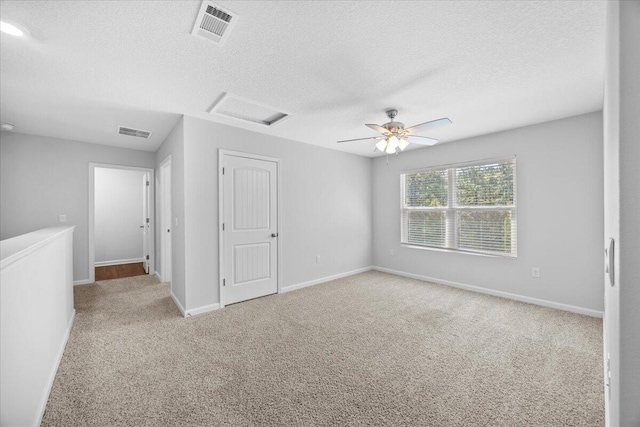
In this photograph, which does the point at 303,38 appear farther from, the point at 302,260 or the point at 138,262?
the point at 138,262

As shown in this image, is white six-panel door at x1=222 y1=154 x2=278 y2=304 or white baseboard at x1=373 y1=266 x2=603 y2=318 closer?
white baseboard at x1=373 y1=266 x2=603 y2=318

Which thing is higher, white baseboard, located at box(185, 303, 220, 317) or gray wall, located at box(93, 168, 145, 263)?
gray wall, located at box(93, 168, 145, 263)

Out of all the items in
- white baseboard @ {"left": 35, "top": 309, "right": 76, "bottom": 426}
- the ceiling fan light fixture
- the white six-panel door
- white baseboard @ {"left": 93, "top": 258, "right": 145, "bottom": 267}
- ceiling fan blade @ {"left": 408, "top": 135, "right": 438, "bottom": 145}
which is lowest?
white baseboard @ {"left": 35, "top": 309, "right": 76, "bottom": 426}

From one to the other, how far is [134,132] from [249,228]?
2.20 m

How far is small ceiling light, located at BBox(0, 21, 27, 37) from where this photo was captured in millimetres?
1683

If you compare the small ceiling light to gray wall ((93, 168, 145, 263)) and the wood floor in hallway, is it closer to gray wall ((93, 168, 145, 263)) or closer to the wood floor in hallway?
the wood floor in hallway

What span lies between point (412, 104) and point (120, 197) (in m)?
6.92

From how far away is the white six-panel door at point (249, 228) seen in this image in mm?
3686

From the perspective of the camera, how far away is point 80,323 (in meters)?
3.06

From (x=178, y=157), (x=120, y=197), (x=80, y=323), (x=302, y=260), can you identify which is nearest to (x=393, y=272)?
(x=302, y=260)

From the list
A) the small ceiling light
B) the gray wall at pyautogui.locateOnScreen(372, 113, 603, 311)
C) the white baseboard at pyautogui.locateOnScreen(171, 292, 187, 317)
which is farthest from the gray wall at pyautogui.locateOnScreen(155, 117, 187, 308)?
the gray wall at pyautogui.locateOnScreen(372, 113, 603, 311)

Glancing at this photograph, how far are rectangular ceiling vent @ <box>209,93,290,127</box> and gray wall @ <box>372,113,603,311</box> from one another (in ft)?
9.54

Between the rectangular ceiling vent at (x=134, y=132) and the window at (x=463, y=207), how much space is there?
14.3ft

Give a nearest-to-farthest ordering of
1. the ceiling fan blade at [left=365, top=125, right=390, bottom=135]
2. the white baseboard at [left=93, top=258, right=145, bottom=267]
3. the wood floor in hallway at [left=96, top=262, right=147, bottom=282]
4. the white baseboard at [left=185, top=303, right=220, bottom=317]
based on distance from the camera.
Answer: the ceiling fan blade at [left=365, top=125, right=390, bottom=135] → the white baseboard at [left=185, top=303, right=220, bottom=317] → the wood floor in hallway at [left=96, top=262, right=147, bottom=282] → the white baseboard at [left=93, top=258, right=145, bottom=267]
